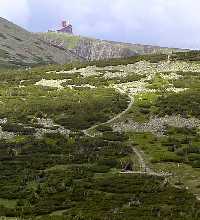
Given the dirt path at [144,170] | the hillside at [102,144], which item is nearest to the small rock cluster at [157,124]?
A: the hillside at [102,144]

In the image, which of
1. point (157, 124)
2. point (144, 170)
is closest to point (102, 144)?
point (144, 170)

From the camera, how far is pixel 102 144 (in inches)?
2484

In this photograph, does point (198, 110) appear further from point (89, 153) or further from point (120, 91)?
point (89, 153)

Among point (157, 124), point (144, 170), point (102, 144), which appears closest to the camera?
point (144, 170)

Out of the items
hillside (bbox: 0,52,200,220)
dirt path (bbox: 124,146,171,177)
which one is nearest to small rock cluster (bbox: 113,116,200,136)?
hillside (bbox: 0,52,200,220)

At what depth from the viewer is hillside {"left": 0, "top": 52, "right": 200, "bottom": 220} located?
39594 mm

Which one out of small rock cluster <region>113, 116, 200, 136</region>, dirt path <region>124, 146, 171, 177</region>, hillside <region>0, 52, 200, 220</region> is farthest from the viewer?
small rock cluster <region>113, 116, 200, 136</region>

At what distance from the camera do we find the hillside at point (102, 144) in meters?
39.6

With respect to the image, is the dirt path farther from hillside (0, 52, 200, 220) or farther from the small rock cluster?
the small rock cluster

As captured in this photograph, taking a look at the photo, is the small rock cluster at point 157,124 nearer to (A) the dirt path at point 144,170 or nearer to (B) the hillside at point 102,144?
(B) the hillside at point 102,144

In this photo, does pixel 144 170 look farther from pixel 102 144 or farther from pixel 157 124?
pixel 157 124

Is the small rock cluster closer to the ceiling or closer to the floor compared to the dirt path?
closer to the ceiling

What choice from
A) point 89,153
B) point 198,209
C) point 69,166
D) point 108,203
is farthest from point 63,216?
point 89,153

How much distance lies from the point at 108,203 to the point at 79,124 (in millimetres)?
Result: 35643
